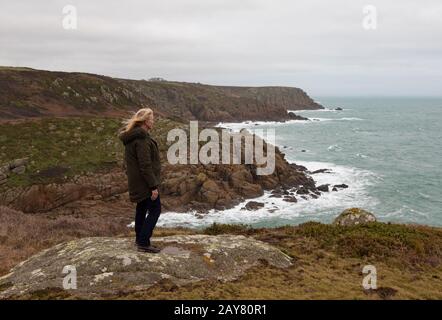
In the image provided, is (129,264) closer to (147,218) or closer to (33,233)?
(147,218)

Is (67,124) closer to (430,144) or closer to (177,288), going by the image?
(177,288)

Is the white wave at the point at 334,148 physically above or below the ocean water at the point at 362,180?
above

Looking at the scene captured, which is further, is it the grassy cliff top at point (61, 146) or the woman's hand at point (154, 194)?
the grassy cliff top at point (61, 146)

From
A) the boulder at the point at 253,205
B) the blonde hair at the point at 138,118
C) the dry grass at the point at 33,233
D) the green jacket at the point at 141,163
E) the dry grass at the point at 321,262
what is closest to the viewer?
the dry grass at the point at 321,262

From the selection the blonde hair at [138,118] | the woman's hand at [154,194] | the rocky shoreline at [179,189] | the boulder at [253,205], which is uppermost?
the blonde hair at [138,118]

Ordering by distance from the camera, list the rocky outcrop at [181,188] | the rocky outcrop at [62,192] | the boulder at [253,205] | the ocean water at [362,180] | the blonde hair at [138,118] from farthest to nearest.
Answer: the boulder at [253,205] < the ocean water at [362,180] < the rocky outcrop at [181,188] < the rocky outcrop at [62,192] < the blonde hair at [138,118]

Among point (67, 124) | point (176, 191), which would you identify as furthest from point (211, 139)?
point (67, 124)

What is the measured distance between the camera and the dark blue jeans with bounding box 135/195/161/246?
31.0 ft

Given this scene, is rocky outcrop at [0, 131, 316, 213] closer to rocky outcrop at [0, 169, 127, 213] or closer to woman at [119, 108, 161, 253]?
rocky outcrop at [0, 169, 127, 213]

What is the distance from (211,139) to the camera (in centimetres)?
5228

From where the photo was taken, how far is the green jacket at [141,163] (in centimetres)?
893

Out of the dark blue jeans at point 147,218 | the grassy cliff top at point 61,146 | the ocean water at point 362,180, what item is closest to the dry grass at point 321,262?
the dark blue jeans at point 147,218

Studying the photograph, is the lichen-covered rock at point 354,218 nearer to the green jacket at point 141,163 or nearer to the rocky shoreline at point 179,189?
the green jacket at point 141,163

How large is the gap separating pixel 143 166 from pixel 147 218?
4.50 ft
